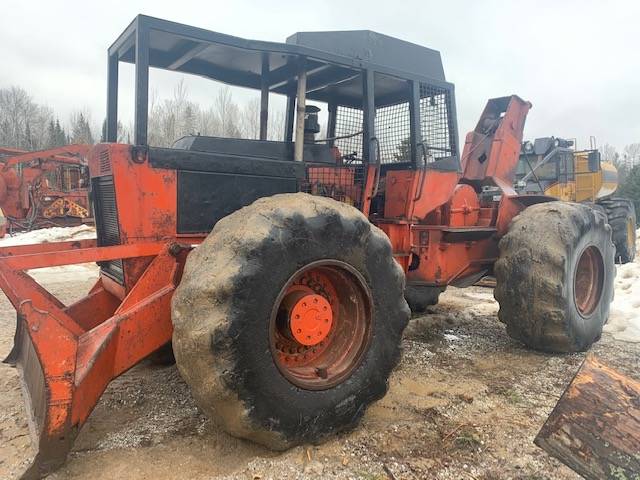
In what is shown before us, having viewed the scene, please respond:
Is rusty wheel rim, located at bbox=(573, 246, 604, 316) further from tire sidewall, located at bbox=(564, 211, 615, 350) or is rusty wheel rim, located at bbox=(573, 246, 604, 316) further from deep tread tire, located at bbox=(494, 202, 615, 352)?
deep tread tire, located at bbox=(494, 202, 615, 352)

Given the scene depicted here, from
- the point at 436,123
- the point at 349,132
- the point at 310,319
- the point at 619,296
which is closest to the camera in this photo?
the point at 310,319

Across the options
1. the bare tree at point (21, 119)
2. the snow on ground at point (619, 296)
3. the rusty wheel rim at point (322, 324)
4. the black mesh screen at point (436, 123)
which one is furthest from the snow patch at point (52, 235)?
the bare tree at point (21, 119)

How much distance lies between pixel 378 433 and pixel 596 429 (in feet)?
A: 4.17

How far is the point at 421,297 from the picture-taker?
690cm

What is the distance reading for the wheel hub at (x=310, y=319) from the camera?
3.25 metres

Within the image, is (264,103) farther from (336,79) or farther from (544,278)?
(544,278)

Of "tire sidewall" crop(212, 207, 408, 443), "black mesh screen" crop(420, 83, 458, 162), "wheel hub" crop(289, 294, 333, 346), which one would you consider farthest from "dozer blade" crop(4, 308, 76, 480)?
"black mesh screen" crop(420, 83, 458, 162)

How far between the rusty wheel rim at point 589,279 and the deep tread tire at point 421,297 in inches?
64.8

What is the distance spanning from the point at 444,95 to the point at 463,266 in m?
1.83

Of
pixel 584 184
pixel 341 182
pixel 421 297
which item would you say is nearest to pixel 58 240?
pixel 421 297

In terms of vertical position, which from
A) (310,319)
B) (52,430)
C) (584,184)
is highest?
(584,184)

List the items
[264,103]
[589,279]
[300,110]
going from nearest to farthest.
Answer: [300,110], [264,103], [589,279]

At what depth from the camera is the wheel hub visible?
10.7ft

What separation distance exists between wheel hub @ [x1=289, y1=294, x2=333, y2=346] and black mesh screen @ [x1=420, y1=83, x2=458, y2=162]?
2.20 meters
